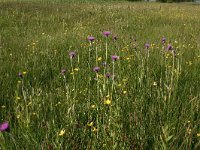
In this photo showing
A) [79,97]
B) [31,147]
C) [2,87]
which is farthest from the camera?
[2,87]

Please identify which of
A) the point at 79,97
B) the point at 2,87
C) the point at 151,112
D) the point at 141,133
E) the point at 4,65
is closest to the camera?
the point at 141,133

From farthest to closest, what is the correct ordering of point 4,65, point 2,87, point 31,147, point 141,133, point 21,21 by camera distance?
point 21,21
point 4,65
point 2,87
point 141,133
point 31,147

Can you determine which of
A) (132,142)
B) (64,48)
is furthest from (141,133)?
(64,48)

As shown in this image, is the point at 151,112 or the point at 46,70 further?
the point at 46,70

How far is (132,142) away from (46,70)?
214 centimetres

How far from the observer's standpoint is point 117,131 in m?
1.75

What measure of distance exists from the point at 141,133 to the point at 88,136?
34 centimetres

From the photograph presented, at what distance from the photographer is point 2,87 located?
2883mm

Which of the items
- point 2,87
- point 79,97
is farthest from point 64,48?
point 79,97

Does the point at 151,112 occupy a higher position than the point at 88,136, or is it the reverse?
the point at 151,112

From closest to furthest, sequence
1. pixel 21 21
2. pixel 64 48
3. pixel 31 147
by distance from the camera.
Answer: pixel 31 147, pixel 64 48, pixel 21 21

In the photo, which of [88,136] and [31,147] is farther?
[88,136]

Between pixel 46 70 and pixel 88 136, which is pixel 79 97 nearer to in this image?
pixel 88 136

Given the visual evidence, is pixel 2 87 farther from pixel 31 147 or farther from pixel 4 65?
pixel 31 147
